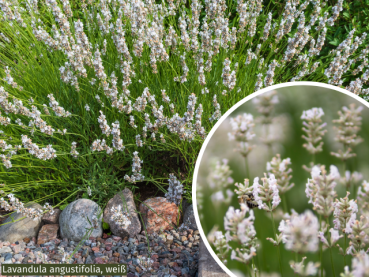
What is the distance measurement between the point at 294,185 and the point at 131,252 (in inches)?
60.3

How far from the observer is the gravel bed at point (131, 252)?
2039mm

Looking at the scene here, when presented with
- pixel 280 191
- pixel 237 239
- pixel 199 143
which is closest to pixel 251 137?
pixel 280 191

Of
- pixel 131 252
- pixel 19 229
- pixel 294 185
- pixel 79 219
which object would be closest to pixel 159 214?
pixel 131 252

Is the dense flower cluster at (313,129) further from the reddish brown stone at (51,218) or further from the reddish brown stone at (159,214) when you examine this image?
the reddish brown stone at (51,218)

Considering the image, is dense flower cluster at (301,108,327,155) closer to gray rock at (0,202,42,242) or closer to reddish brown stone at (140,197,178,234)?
reddish brown stone at (140,197,178,234)

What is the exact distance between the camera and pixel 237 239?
3.40 ft

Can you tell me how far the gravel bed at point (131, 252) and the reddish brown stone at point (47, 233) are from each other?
4 centimetres

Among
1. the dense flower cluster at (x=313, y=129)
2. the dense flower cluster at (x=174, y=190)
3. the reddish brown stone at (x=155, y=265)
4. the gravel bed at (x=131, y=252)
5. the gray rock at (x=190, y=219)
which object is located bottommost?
the reddish brown stone at (x=155, y=265)

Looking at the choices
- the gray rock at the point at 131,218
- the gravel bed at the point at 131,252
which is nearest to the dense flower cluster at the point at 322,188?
the gravel bed at the point at 131,252

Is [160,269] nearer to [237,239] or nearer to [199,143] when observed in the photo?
[199,143]

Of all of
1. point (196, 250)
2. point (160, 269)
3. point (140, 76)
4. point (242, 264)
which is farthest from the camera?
point (140, 76)

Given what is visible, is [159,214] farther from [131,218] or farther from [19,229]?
[19,229]

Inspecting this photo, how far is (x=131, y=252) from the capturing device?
2.19m

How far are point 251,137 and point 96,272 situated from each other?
143 centimetres
